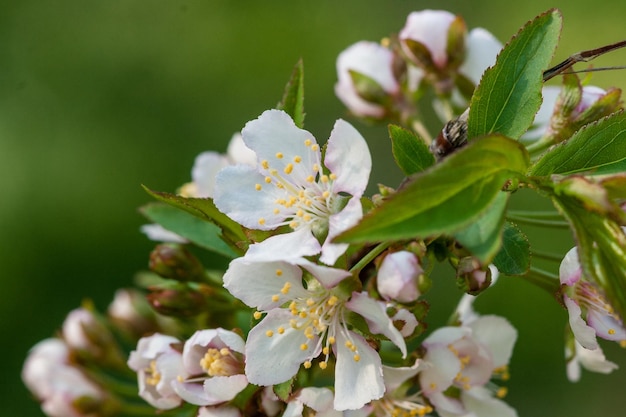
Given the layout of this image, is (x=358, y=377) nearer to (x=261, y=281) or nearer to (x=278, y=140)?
(x=261, y=281)

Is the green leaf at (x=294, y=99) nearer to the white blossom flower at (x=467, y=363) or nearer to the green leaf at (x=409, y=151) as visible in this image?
the green leaf at (x=409, y=151)

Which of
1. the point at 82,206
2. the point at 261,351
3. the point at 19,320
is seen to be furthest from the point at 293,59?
the point at 261,351

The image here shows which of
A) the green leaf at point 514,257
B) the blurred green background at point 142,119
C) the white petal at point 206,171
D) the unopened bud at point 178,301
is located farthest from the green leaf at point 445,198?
the blurred green background at point 142,119

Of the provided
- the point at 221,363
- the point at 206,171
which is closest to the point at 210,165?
the point at 206,171

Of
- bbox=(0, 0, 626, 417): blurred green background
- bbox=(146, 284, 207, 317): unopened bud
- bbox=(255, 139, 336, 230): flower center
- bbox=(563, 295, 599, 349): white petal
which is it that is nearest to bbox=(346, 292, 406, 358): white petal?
bbox=(255, 139, 336, 230): flower center

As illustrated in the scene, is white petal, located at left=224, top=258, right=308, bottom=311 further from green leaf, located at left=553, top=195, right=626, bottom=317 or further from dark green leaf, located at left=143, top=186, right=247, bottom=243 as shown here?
green leaf, located at left=553, top=195, right=626, bottom=317
